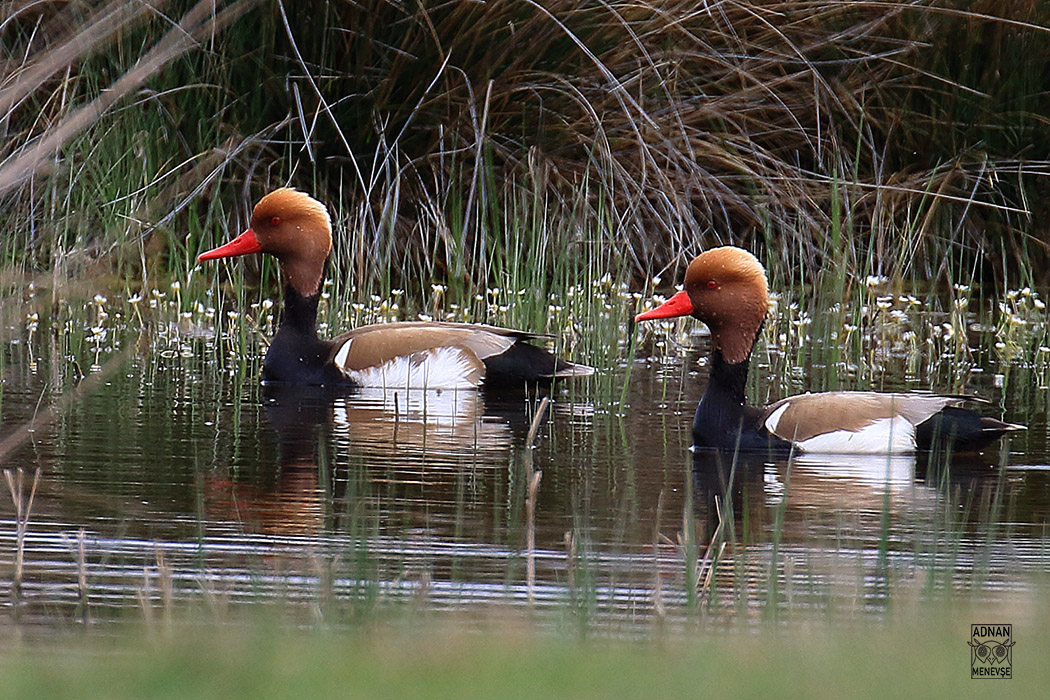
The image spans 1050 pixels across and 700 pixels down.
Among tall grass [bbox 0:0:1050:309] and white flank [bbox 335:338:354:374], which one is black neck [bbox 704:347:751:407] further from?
tall grass [bbox 0:0:1050:309]

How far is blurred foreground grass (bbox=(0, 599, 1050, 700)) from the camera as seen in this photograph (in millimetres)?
3012

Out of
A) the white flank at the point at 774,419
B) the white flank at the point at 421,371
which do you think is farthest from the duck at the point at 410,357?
the white flank at the point at 774,419

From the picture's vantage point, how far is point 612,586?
14.3 ft

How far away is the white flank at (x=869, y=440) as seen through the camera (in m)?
7.42

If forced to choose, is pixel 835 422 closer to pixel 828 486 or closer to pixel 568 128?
pixel 828 486

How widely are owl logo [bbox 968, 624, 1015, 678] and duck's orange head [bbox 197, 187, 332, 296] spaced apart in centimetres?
706

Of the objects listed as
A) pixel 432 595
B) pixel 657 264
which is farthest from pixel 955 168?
pixel 432 595

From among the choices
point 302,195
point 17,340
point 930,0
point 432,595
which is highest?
point 930,0

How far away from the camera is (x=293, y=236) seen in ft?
33.7

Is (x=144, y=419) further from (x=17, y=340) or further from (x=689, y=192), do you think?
(x=689, y=192)

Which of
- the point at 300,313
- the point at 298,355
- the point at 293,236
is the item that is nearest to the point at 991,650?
the point at 298,355

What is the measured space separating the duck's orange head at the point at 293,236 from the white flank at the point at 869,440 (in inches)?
152

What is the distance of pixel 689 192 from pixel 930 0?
2.39 m

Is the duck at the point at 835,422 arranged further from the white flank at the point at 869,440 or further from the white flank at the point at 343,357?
the white flank at the point at 343,357
